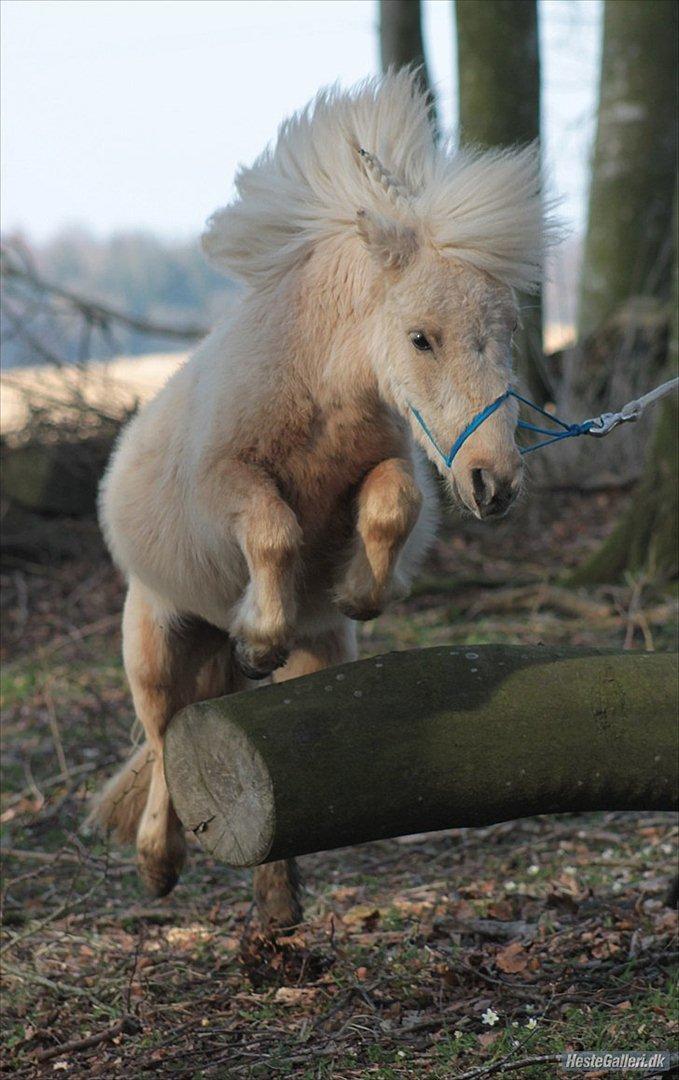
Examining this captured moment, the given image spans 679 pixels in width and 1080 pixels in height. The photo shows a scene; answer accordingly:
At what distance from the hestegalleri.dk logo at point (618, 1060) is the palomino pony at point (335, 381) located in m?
0.99

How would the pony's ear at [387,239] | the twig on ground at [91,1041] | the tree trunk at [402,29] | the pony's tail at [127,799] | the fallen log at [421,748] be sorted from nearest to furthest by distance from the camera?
the fallen log at [421,748] → the pony's ear at [387,239] → the twig on ground at [91,1041] → the pony's tail at [127,799] → the tree trunk at [402,29]

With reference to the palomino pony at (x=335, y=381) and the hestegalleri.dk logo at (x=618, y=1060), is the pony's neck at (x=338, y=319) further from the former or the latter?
the hestegalleri.dk logo at (x=618, y=1060)

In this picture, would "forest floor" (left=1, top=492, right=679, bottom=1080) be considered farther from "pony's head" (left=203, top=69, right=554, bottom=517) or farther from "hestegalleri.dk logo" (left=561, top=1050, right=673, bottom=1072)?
"pony's head" (left=203, top=69, right=554, bottom=517)

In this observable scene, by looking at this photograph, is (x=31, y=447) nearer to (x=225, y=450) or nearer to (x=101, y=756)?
(x=101, y=756)

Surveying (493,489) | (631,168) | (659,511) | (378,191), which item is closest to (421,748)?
(493,489)

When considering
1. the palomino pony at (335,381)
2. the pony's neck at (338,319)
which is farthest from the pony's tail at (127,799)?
the pony's neck at (338,319)

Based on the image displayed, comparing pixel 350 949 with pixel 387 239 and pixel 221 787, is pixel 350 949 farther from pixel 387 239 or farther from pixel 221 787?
pixel 387 239

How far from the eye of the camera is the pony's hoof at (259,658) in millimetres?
3586

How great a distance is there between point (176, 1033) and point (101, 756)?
9.32 feet

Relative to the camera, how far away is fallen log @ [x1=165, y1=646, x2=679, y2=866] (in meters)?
3.12

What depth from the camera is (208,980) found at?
433 cm

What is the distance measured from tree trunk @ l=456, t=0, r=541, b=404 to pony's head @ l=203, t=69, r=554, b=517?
4.77 meters

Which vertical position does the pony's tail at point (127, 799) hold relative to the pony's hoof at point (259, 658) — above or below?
below

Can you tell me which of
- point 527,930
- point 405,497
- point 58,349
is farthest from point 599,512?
point 405,497
